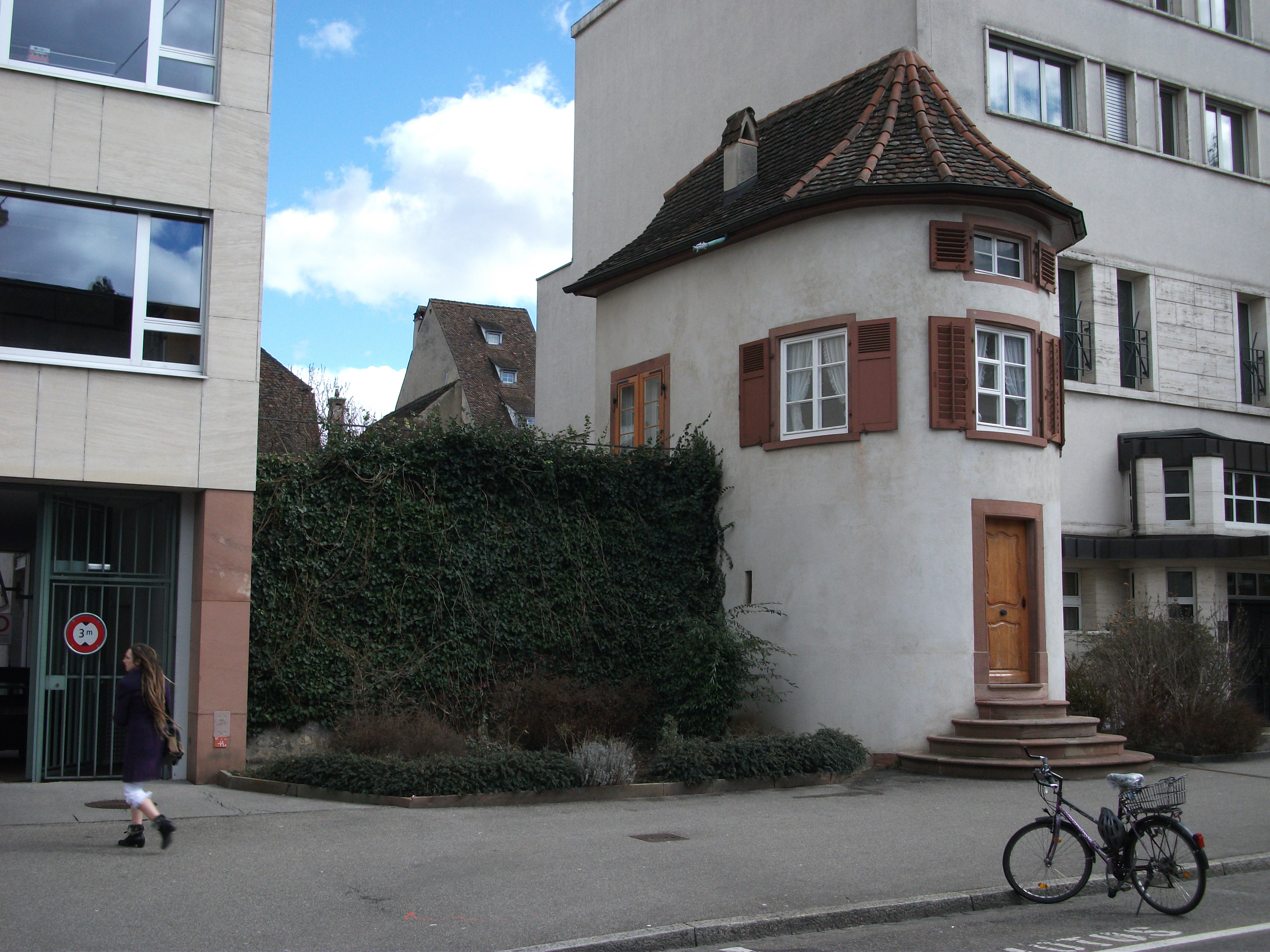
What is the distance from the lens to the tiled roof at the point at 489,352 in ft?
148

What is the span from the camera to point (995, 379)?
54.1 feet

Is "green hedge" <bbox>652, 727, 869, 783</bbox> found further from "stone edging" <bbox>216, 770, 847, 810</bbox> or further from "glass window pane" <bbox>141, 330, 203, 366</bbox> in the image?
"glass window pane" <bbox>141, 330, 203, 366</bbox>

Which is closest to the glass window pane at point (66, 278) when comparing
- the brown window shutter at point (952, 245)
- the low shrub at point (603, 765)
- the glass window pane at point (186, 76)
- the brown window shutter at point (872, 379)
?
the glass window pane at point (186, 76)

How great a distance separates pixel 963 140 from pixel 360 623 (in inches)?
415

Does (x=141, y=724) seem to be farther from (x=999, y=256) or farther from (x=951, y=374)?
(x=999, y=256)

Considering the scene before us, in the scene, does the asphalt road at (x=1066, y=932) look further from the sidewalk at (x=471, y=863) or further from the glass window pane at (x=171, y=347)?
the glass window pane at (x=171, y=347)

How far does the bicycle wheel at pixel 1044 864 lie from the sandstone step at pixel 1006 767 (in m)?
6.41

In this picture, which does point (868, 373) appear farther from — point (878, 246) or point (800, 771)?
point (800, 771)

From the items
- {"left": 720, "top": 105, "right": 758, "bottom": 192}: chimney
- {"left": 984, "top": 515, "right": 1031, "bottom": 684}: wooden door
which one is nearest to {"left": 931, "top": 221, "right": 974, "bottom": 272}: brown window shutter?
{"left": 984, "top": 515, "right": 1031, "bottom": 684}: wooden door

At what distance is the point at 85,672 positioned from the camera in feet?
43.0

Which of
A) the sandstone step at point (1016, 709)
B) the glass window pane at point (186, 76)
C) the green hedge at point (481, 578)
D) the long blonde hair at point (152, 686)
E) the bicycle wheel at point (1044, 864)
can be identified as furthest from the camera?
the sandstone step at point (1016, 709)

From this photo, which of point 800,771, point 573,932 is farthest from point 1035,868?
point 800,771

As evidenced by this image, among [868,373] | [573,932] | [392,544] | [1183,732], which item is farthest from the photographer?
[1183,732]

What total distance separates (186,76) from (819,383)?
28.7 ft
